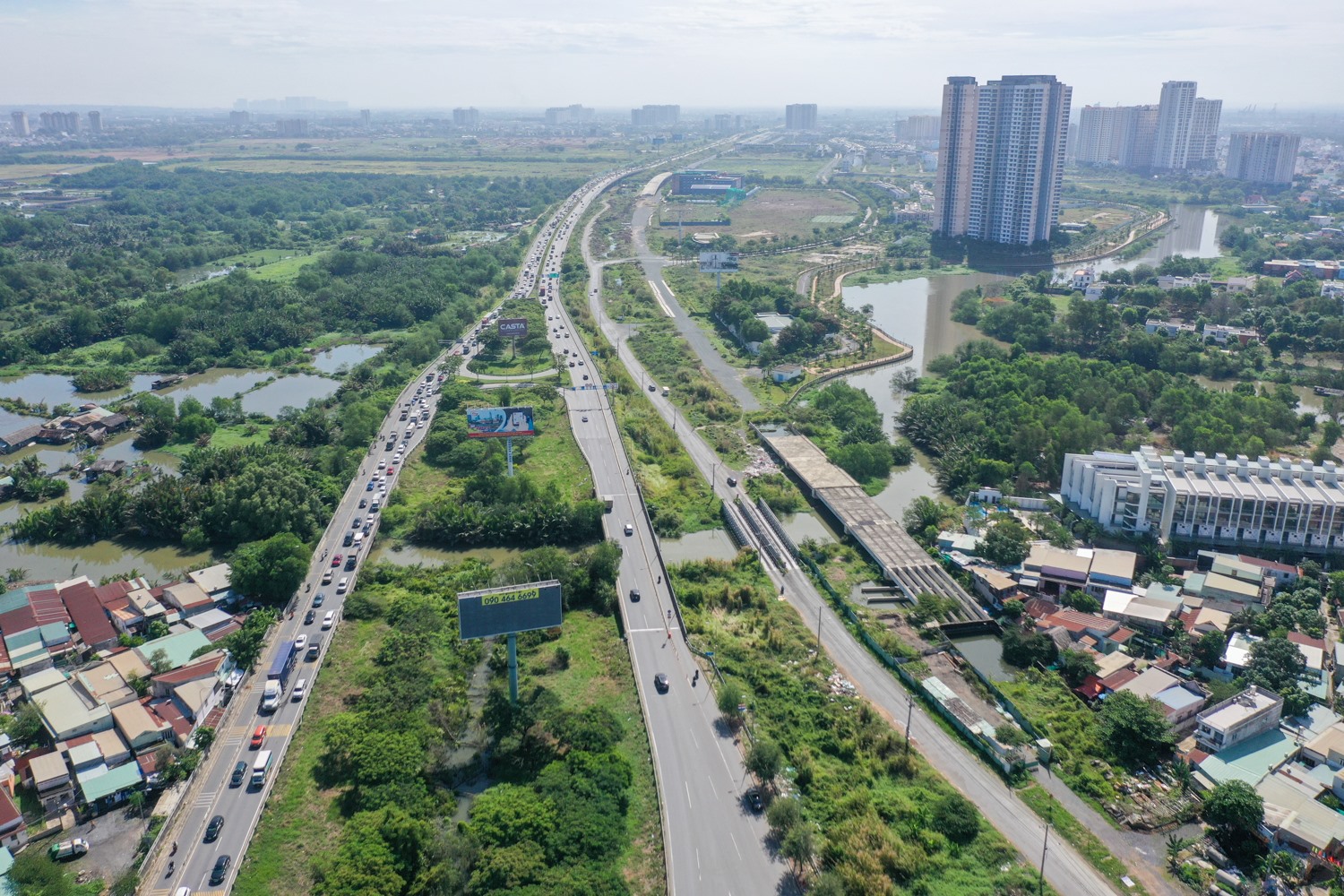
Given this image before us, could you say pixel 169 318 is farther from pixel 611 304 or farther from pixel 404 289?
pixel 611 304

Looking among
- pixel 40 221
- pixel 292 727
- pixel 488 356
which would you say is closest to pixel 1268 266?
pixel 488 356

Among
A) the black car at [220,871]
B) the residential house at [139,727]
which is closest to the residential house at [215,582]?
the residential house at [139,727]

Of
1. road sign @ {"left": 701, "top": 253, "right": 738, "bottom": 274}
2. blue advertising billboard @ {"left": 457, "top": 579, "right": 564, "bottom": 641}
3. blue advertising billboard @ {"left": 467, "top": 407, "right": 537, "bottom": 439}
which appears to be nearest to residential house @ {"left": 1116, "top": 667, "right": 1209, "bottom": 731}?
blue advertising billboard @ {"left": 457, "top": 579, "right": 564, "bottom": 641}

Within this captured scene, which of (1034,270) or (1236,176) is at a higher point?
(1236,176)

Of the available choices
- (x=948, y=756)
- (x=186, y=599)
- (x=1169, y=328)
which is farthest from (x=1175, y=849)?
(x=1169, y=328)

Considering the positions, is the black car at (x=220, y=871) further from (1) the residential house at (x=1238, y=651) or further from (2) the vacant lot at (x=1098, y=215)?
(2) the vacant lot at (x=1098, y=215)

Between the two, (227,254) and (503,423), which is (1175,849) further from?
(227,254)
